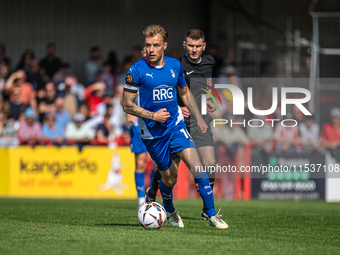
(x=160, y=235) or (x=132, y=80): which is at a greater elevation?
(x=132, y=80)

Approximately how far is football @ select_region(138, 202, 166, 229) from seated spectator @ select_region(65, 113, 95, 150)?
8.40 m

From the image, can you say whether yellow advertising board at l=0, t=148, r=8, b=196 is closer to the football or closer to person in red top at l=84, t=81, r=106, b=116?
person in red top at l=84, t=81, r=106, b=116

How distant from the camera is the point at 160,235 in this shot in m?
5.71

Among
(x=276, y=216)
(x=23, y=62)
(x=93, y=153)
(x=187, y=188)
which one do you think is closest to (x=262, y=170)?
(x=187, y=188)

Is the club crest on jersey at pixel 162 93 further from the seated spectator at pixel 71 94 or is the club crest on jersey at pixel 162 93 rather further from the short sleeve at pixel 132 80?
the seated spectator at pixel 71 94

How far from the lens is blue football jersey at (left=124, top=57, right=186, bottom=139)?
6199mm

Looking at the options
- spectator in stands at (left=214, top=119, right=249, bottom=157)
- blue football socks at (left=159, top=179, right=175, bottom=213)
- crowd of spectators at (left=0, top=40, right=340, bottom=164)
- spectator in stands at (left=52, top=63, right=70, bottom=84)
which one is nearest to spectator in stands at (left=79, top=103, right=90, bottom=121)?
crowd of spectators at (left=0, top=40, right=340, bottom=164)

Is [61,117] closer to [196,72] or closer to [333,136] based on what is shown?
[333,136]

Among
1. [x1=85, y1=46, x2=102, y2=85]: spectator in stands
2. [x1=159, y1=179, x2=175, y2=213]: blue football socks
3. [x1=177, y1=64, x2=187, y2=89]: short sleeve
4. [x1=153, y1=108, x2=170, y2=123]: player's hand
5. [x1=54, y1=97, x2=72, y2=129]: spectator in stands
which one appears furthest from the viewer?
[x1=85, y1=46, x2=102, y2=85]: spectator in stands

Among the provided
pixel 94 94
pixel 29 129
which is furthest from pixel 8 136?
pixel 94 94

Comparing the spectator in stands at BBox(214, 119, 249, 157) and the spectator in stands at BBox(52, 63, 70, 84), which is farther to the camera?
the spectator in stands at BBox(52, 63, 70, 84)

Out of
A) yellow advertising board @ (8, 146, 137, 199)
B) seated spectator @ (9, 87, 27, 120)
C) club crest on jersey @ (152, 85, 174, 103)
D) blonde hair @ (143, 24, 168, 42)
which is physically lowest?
yellow advertising board @ (8, 146, 137, 199)

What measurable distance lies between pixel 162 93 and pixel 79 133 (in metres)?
8.73

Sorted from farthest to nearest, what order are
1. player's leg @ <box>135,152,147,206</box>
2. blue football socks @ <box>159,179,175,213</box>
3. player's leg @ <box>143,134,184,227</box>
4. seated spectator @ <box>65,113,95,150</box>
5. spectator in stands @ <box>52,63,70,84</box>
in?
spectator in stands @ <box>52,63,70,84</box> < seated spectator @ <box>65,113,95,150</box> < player's leg @ <box>135,152,147,206</box> < blue football socks @ <box>159,179,175,213</box> < player's leg @ <box>143,134,184,227</box>
